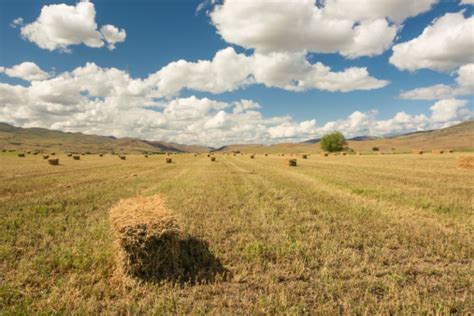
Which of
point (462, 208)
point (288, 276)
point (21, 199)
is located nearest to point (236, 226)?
point (288, 276)

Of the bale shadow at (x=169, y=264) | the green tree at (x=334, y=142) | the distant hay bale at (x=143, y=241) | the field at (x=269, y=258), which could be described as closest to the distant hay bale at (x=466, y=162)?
the field at (x=269, y=258)

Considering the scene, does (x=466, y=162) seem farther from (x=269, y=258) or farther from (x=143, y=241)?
(x=143, y=241)

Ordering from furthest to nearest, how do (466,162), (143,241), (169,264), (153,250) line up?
(466,162)
(169,264)
(153,250)
(143,241)

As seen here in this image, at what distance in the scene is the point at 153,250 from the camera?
6.76 metres

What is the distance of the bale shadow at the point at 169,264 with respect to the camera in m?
6.50

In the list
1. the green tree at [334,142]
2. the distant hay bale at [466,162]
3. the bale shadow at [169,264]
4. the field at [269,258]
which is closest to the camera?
the field at [269,258]

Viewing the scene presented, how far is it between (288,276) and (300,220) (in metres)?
4.93

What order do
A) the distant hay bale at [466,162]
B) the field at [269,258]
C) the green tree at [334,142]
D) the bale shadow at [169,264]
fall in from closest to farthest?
1. the field at [269,258]
2. the bale shadow at [169,264]
3. the distant hay bale at [466,162]
4. the green tree at [334,142]

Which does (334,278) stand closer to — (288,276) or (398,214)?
(288,276)

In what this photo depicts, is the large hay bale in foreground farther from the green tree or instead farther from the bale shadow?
the green tree

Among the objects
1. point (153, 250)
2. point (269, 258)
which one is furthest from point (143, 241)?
point (269, 258)

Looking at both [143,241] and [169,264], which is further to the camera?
[169,264]

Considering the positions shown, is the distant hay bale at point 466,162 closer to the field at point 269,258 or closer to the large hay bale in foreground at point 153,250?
the field at point 269,258

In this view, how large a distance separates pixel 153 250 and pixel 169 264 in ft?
1.69
